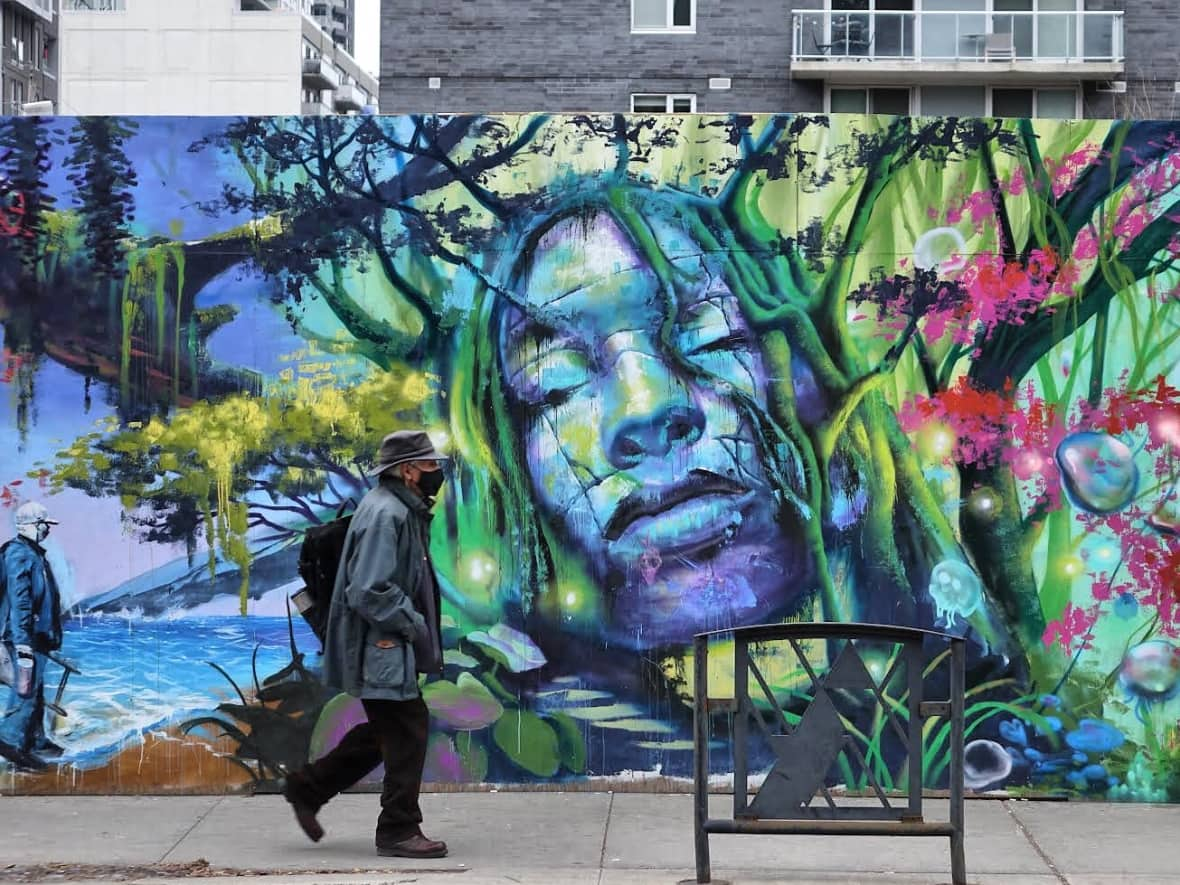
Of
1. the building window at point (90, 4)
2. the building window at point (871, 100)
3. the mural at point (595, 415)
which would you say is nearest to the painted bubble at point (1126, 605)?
the mural at point (595, 415)

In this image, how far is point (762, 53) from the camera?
3362cm

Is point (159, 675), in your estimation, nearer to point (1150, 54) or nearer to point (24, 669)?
point (24, 669)

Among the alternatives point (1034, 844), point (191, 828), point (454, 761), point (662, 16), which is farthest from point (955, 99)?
point (191, 828)

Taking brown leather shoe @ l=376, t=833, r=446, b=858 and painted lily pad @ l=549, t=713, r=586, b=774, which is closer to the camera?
brown leather shoe @ l=376, t=833, r=446, b=858

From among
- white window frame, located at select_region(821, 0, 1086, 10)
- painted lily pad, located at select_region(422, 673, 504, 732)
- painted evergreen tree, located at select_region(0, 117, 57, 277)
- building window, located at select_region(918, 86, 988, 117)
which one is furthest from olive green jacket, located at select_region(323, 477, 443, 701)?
building window, located at select_region(918, 86, 988, 117)

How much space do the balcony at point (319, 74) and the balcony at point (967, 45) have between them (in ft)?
247

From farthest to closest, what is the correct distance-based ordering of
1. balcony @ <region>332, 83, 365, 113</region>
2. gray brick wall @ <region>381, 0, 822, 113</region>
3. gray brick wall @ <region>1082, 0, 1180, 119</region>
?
balcony @ <region>332, 83, 365, 113</region>
gray brick wall @ <region>1082, 0, 1180, 119</region>
gray brick wall @ <region>381, 0, 822, 113</region>

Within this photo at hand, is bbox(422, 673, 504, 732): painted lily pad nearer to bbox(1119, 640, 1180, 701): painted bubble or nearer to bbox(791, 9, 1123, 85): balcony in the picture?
bbox(1119, 640, 1180, 701): painted bubble

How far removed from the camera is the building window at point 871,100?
34625 millimetres

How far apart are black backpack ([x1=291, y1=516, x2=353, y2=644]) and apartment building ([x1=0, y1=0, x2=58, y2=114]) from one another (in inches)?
3369

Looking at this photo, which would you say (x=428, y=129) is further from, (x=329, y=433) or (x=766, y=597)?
(x=766, y=597)

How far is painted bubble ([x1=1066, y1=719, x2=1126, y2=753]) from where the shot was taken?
7.92 m

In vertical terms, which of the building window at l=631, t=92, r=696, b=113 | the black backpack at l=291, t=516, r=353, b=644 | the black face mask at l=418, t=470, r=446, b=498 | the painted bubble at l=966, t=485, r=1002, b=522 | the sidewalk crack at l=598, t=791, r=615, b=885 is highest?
the building window at l=631, t=92, r=696, b=113

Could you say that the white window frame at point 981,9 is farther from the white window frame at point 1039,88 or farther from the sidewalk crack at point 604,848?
the sidewalk crack at point 604,848
